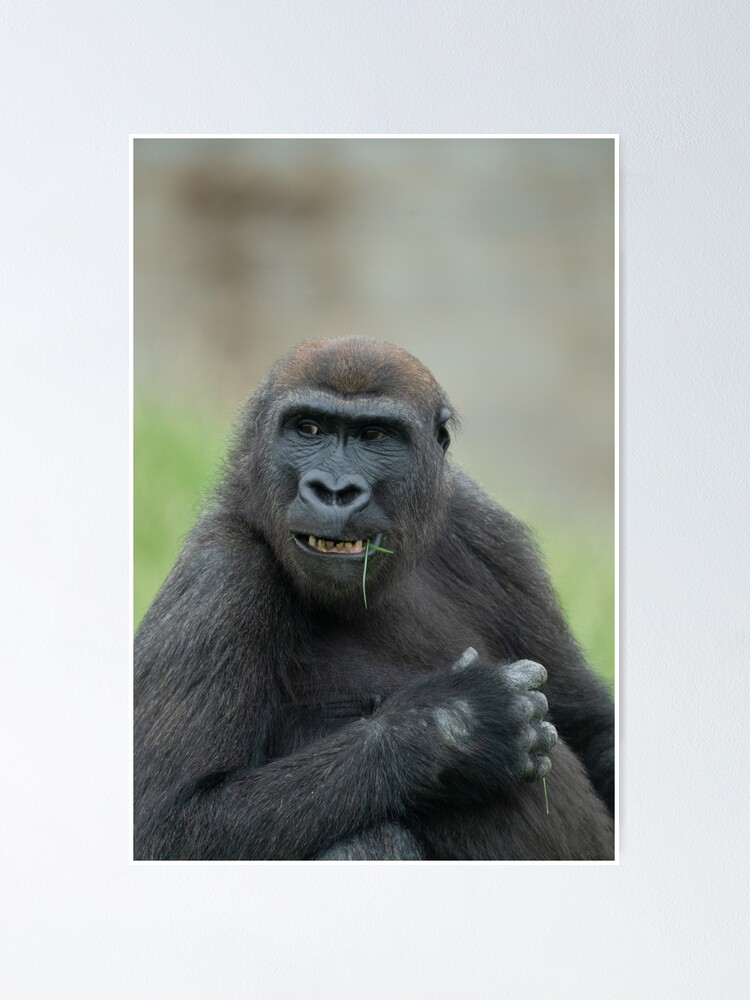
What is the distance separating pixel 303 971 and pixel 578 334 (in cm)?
188

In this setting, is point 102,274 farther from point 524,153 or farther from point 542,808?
point 542,808

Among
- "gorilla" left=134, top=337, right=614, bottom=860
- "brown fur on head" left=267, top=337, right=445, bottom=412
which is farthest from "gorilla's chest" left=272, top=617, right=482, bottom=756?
"brown fur on head" left=267, top=337, right=445, bottom=412

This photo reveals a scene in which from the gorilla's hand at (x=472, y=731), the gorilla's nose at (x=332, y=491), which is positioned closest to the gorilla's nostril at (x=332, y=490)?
the gorilla's nose at (x=332, y=491)

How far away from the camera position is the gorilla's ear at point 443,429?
3.24m

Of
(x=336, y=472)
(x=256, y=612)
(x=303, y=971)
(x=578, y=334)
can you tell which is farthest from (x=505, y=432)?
(x=303, y=971)

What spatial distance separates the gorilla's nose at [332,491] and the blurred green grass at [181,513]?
1.41 feet

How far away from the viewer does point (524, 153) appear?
328 centimetres

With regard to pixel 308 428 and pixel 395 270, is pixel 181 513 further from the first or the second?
pixel 395 270

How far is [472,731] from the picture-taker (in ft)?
9.82

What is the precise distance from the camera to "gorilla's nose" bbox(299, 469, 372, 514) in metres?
2.97

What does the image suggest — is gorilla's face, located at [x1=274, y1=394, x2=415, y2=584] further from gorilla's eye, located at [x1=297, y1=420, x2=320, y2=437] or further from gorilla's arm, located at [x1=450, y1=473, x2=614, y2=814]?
gorilla's arm, located at [x1=450, y1=473, x2=614, y2=814]

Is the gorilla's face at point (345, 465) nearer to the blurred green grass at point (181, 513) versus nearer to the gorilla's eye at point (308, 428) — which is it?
the gorilla's eye at point (308, 428)

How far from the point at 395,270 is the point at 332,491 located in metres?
0.69

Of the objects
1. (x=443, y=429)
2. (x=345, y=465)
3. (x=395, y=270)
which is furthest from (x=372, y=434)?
(x=395, y=270)
